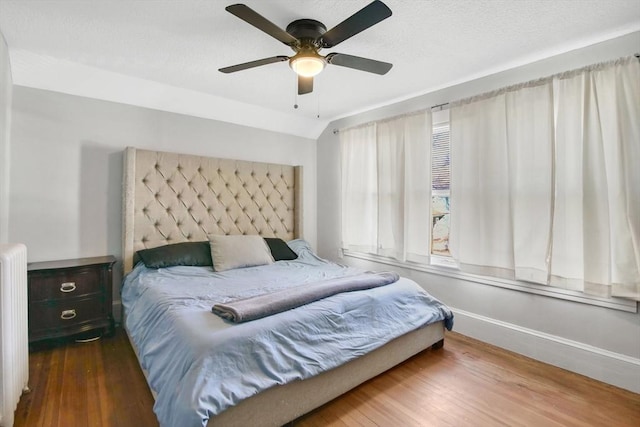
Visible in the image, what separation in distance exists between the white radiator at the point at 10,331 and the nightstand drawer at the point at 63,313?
0.71 meters

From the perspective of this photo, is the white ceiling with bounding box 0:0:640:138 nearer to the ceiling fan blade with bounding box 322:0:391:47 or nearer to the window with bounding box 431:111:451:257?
the ceiling fan blade with bounding box 322:0:391:47

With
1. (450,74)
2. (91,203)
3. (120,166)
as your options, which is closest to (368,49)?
(450,74)

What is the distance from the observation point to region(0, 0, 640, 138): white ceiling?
180cm

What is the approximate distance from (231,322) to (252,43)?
1916 mm

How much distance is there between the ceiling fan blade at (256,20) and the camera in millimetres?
1429

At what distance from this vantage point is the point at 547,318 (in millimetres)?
2365

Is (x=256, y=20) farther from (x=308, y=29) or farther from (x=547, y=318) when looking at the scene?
(x=547, y=318)

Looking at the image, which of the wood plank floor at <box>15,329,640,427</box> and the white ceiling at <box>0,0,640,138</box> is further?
the white ceiling at <box>0,0,640,138</box>

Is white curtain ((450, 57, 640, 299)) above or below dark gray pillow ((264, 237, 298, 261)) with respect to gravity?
above

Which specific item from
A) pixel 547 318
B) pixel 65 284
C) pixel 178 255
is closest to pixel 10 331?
pixel 65 284

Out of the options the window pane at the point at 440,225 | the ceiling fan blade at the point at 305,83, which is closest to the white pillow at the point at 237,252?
the ceiling fan blade at the point at 305,83

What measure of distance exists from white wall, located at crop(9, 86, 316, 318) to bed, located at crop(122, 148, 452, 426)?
23 cm

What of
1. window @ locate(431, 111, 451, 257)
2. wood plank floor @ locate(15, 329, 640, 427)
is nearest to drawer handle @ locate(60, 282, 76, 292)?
wood plank floor @ locate(15, 329, 640, 427)

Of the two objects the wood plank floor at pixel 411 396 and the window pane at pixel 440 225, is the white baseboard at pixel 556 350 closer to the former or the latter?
the wood plank floor at pixel 411 396
